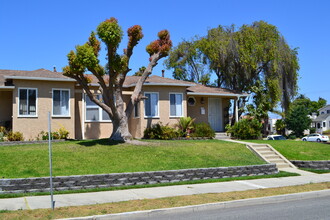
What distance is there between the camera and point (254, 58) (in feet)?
105

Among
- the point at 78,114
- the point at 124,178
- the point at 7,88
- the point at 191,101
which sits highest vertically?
the point at 7,88

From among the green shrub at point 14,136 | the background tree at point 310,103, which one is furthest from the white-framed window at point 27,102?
the background tree at point 310,103

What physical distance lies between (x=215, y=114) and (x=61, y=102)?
1136 centimetres

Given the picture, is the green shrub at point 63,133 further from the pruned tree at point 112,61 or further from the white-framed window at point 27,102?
the pruned tree at point 112,61

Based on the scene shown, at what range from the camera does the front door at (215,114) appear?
26.5 metres

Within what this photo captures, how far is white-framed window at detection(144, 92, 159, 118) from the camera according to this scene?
22.5 metres

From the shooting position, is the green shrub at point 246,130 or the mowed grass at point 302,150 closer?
the mowed grass at point 302,150

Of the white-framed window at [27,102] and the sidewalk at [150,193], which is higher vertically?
the white-framed window at [27,102]

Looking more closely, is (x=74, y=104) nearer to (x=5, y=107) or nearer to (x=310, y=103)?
(x=5, y=107)

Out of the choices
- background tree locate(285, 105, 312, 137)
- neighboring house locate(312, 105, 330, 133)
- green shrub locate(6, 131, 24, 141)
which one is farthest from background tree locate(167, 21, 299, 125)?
neighboring house locate(312, 105, 330, 133)

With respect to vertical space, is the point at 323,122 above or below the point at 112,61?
below

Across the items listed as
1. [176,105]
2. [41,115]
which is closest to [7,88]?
[41,115]

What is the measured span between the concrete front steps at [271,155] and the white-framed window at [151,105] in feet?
20.7

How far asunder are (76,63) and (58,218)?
9.58 metres
